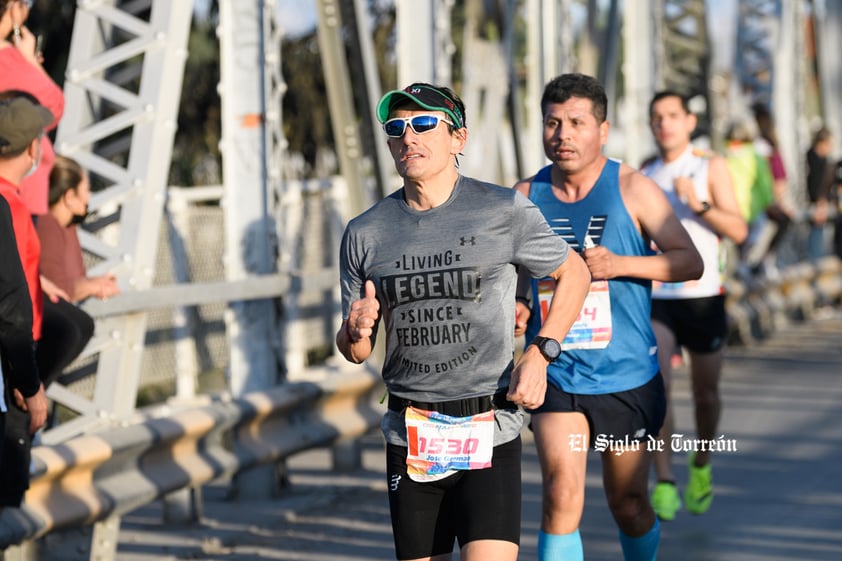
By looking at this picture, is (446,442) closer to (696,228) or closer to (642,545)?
(642,545)

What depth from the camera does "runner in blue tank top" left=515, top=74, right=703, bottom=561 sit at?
6.00 m

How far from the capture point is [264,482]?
9.11m

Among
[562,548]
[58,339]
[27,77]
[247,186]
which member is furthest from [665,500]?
[27,77]

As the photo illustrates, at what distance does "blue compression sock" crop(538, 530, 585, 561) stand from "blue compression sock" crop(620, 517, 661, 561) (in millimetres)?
Result: 504

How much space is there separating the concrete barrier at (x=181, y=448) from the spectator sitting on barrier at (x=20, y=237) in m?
0.45

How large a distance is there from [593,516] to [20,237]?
3834mm

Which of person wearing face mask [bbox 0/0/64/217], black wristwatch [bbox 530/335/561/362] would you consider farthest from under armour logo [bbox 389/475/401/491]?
person wearing face mask [bbox 0/0/64/217]

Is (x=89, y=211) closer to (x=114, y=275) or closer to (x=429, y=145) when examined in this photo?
(x=114, y=275)

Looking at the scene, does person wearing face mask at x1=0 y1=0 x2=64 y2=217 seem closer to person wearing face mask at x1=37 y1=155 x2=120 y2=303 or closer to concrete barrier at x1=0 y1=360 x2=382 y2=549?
person wearing face mask at x1=37 y1=155 x2=120 y2=303

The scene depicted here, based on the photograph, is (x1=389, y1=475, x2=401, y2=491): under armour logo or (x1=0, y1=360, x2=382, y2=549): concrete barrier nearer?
(x1=389, y1=475, x2=401, y2=491): under armour logo

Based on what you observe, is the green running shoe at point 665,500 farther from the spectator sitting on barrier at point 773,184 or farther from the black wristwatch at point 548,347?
the spectator sitting on barrier at point 773,184

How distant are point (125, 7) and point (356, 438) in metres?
2.86

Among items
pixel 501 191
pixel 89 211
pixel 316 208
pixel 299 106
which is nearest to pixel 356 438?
pixel 89 211

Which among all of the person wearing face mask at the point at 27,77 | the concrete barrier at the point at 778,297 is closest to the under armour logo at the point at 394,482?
the person wearing face mask at the point at 27,77
